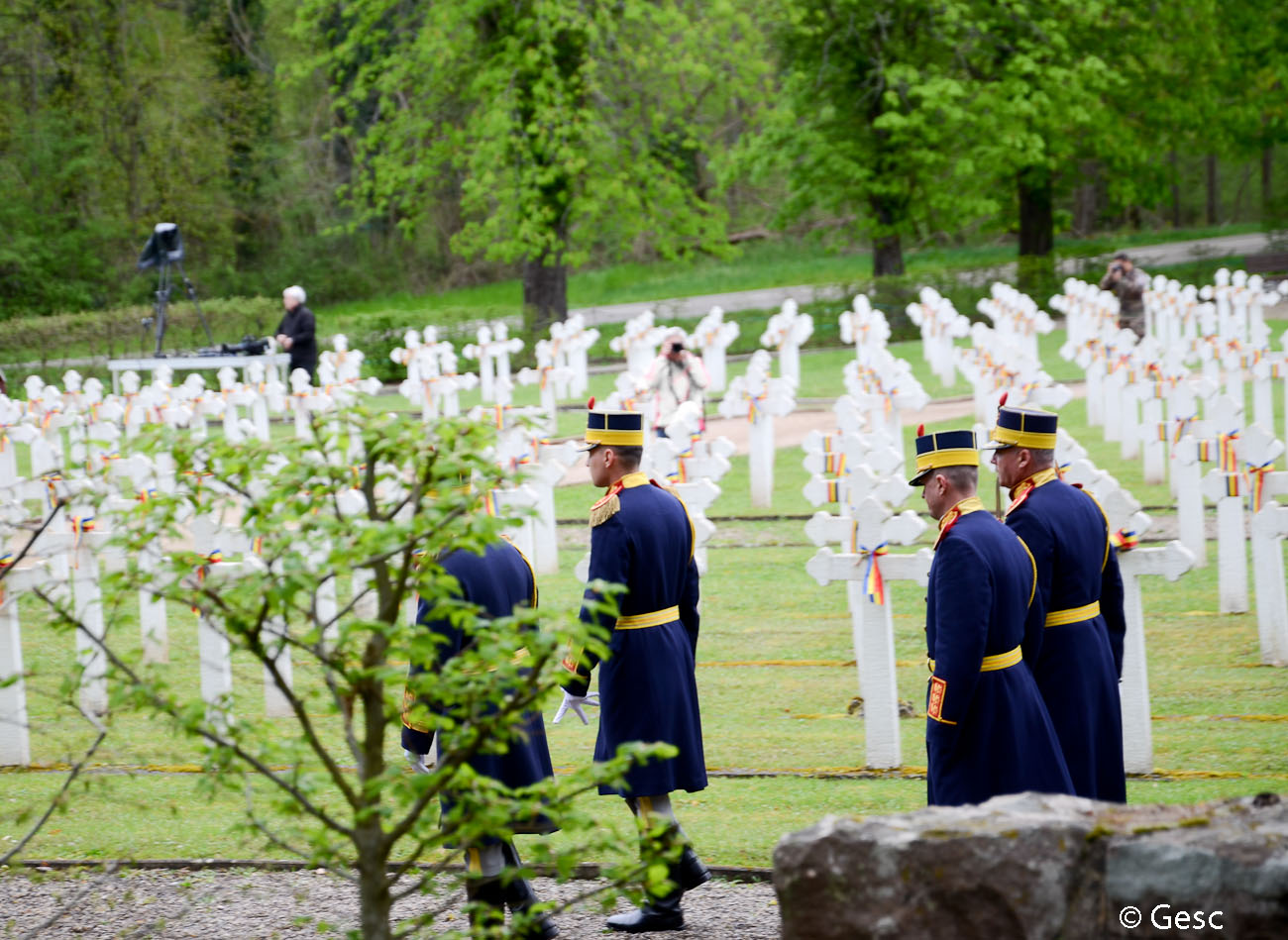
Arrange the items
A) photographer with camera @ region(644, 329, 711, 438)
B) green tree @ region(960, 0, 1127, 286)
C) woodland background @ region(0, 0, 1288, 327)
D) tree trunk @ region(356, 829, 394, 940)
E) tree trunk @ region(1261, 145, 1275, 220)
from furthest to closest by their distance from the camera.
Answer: tree trunk @ region(1261, 145, 1275, 220), green tree @ region(960, 0, 1127, 286), woodland background @ region(0, 0, 1288, 327), photographer with camera @ region(644, 329, 711, 438), tree trunk @ region(356, 829, 394, 940)

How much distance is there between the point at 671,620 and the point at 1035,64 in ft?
97.1

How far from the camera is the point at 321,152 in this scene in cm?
5078

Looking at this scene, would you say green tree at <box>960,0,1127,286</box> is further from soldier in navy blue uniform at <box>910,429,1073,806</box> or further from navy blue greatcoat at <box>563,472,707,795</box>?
soldier in navy blue uniform at <box>910,429,1073,806</box>

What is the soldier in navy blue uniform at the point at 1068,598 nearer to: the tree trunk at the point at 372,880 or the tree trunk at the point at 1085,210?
the tree trunk at the point at 372,880

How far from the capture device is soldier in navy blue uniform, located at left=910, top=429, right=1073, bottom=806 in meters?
4.71

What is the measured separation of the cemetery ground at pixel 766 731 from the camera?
6.28 m

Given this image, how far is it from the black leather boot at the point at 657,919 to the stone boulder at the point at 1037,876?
1855 mm

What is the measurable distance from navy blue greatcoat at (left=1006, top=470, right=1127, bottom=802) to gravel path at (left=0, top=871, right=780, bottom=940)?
122 cm

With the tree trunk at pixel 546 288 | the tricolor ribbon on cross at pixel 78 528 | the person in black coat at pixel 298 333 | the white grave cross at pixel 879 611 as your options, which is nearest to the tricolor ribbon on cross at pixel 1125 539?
the white grave cross at pixel 879 611

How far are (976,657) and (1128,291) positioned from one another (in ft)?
57.3

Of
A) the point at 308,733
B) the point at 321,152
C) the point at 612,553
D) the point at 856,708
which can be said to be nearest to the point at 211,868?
the point at 612,553

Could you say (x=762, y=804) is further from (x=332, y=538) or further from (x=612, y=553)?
(x=332, y=538)

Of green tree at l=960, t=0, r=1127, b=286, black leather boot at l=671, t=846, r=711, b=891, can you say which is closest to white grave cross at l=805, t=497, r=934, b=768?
black leather boot at l=671, t=846, r=711, b=891

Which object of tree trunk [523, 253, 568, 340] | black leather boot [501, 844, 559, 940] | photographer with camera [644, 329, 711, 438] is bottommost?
black leather boot [501, 844, 559, 940]
